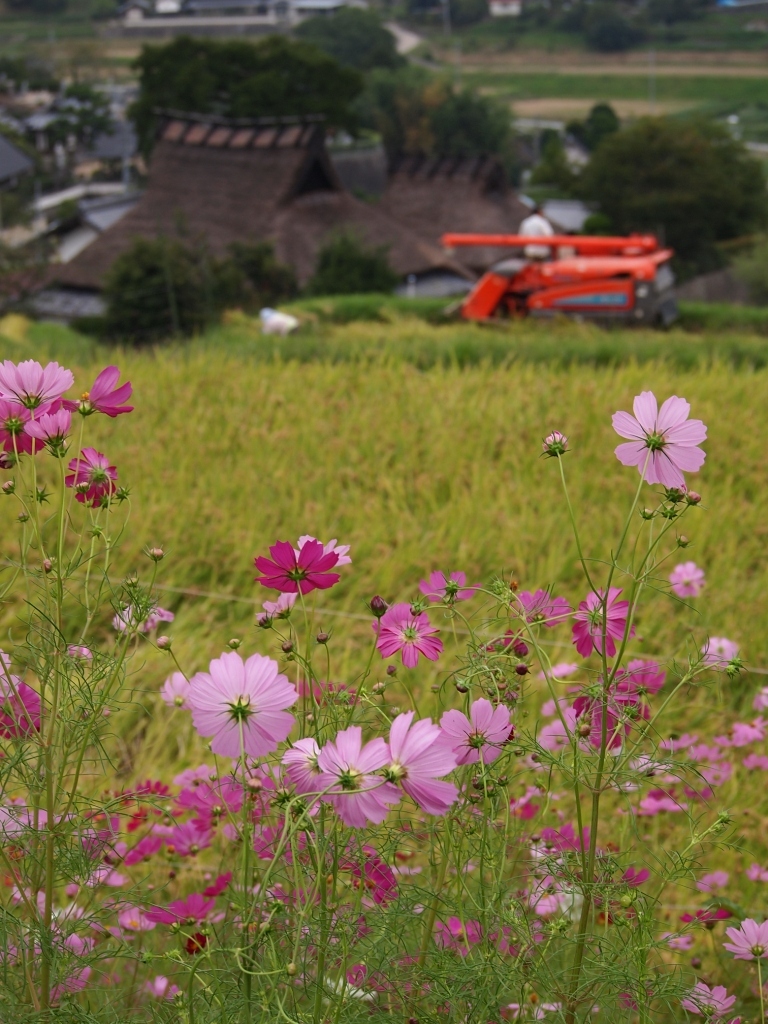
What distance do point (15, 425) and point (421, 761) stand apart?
400mm

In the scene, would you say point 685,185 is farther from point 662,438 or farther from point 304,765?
point 304,765

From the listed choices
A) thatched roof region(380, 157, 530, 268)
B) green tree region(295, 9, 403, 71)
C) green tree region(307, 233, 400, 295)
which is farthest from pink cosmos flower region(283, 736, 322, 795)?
green tree region(295, 9, 403, 71)

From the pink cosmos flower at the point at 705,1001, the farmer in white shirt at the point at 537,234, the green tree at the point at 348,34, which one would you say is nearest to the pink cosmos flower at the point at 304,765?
the pink cosmos flower at the point at 705,1001

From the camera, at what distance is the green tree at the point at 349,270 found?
76.3 ft

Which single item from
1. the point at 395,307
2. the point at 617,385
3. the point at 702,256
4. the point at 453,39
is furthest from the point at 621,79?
the point at 617,385

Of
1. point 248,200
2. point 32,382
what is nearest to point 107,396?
point 32,382

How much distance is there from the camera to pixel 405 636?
819 mm

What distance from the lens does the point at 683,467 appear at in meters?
0.78

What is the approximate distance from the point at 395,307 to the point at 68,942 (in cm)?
1595

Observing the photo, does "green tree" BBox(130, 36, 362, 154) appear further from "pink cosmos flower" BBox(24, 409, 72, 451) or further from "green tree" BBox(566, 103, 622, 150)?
"pink cosmos flower" BBox(24, 409, 72, 451)

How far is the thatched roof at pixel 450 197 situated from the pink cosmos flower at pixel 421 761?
100ft

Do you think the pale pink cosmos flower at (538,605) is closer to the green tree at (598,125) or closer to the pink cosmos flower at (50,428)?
the pink cosmos flower at (50,428)

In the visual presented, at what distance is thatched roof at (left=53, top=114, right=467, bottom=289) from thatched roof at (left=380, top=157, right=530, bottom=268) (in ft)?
14.3

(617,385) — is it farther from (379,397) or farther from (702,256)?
A: (702,256)
